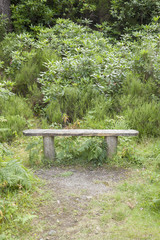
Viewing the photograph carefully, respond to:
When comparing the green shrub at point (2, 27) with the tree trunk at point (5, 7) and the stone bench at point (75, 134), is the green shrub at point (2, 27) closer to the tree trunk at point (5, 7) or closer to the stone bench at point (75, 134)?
the tree trunk at point (5, 7)

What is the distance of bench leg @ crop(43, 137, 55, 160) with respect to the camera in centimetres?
509

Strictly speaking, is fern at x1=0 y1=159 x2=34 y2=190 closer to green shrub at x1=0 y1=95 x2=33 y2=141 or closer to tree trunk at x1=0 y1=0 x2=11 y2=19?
green shrub at x1=0 y1=95 x2=33 y2=141

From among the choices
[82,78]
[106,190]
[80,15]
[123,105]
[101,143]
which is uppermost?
[80,15]

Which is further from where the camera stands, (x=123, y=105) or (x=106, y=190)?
(x=123, y=105)

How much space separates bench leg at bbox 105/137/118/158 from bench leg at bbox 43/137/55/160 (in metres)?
1.00

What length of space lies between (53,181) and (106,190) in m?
0.87

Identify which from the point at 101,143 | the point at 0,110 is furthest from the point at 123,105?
the point at 0,110

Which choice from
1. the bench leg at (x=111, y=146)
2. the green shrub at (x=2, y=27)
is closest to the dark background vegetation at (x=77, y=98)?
the bench leg at (x=111, y=146)

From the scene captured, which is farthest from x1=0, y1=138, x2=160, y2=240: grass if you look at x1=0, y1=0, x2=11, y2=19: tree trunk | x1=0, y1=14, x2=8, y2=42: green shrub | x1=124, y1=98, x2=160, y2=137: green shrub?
x1=0, y1=0, x2=11, y2=19: tree trunk

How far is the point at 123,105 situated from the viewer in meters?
6.57

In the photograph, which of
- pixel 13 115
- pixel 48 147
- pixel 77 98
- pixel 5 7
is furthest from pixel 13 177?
pixel 5 7

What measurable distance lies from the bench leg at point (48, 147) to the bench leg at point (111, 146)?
3.29ft

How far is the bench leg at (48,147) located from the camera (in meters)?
5.09

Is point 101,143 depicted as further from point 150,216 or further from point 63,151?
point 150,216
